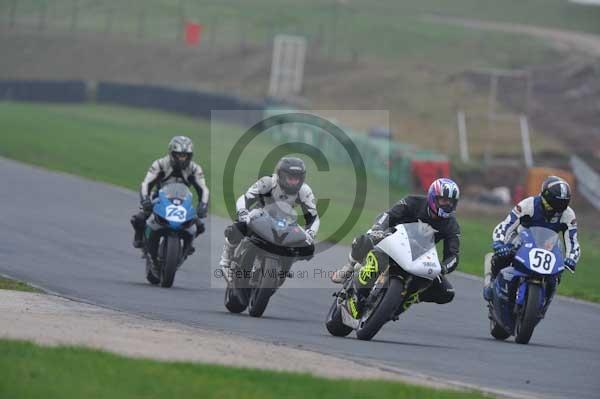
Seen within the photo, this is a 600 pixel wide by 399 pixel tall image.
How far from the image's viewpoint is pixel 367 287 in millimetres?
12352

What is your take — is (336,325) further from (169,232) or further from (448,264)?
(169,232)

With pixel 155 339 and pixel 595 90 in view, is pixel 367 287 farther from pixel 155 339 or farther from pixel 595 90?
pixel 595 90

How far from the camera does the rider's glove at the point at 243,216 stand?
13.4m

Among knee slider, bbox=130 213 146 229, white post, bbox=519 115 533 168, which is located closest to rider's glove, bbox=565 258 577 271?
knee slider, bbox=130 213 146 229

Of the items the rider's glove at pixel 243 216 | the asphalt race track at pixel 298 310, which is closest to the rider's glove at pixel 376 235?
the asphalt race track at pixel 298 310

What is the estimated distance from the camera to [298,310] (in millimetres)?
14953

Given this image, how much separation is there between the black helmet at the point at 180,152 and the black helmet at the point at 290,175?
291 centimetres

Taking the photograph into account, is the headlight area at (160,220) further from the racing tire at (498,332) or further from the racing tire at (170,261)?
the racing tire at (498,332)

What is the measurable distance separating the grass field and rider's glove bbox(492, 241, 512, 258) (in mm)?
5691

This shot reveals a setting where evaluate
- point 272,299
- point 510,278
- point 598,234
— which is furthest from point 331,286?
point 598,234

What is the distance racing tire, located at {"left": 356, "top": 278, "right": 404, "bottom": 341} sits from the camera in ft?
38.5

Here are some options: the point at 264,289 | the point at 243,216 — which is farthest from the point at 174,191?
the point at 264,289

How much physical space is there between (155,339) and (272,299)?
5.24 m

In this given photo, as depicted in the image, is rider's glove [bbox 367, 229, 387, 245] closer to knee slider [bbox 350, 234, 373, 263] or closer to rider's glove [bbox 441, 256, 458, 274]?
knee slider [bbox 350, 234, 373, 263]
